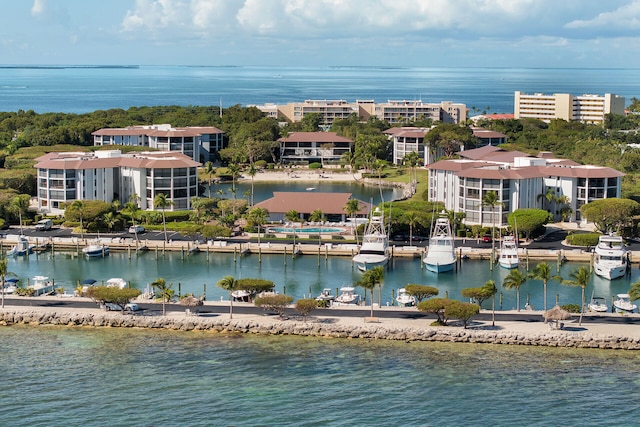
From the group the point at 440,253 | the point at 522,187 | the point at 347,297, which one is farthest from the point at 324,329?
the point at 522,187

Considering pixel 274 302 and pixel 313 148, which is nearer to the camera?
pixel 274 302

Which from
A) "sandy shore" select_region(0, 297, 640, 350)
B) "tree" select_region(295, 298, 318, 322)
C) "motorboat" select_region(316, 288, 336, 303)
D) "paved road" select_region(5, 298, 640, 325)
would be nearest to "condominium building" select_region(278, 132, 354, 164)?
"motorboat" select_region(316, 288, 336, 303)

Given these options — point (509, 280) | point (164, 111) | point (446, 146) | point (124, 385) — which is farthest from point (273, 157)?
point (124, 385)

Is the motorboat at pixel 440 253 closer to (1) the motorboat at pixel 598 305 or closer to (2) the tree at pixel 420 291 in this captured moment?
(1) the motorboat at pixel 598 305

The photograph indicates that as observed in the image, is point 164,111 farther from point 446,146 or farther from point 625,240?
point 625,240

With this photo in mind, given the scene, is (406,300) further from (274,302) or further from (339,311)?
(274,302)

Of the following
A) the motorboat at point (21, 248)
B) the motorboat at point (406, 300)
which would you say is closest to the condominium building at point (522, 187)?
the motorboat at point (406, 300)
